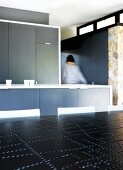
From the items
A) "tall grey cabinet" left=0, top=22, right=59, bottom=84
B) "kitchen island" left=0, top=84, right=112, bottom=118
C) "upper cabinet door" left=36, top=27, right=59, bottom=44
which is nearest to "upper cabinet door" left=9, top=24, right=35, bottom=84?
"tall grey cabinet" left=0, top=22, right=59, bottom=84

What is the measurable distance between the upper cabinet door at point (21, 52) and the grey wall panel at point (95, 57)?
1543mm

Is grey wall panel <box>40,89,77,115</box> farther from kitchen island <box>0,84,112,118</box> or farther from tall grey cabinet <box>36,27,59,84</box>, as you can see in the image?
tall grey cabinet <box>36,27,59,84</box>

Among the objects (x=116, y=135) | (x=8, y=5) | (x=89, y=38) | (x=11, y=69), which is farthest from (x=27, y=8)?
(x=116, y=135)

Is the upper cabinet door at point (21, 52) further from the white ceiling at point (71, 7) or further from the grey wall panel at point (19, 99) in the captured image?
the grey wall panel at point (19, 99)

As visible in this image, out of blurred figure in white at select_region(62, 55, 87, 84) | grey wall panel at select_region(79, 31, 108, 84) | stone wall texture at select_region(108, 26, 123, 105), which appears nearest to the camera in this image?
stone wall texture at select_region(108, 26, 123, 105)

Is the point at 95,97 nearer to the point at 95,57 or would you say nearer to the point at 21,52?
the point at 95,57

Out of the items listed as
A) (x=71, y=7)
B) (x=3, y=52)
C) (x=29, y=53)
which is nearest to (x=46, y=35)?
(x=29, y=53)

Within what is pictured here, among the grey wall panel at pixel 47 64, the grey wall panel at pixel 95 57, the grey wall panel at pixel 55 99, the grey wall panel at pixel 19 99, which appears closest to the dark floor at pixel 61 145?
the grey wall panel at pixel 19 99

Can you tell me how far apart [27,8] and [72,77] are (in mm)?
1992

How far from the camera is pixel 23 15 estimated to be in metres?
4.46

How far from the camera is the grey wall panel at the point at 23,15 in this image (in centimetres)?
430

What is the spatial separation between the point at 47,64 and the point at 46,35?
0.54 meters

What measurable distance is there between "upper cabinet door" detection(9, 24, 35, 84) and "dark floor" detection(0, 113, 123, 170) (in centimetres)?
239

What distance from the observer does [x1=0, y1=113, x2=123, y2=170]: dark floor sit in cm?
96
